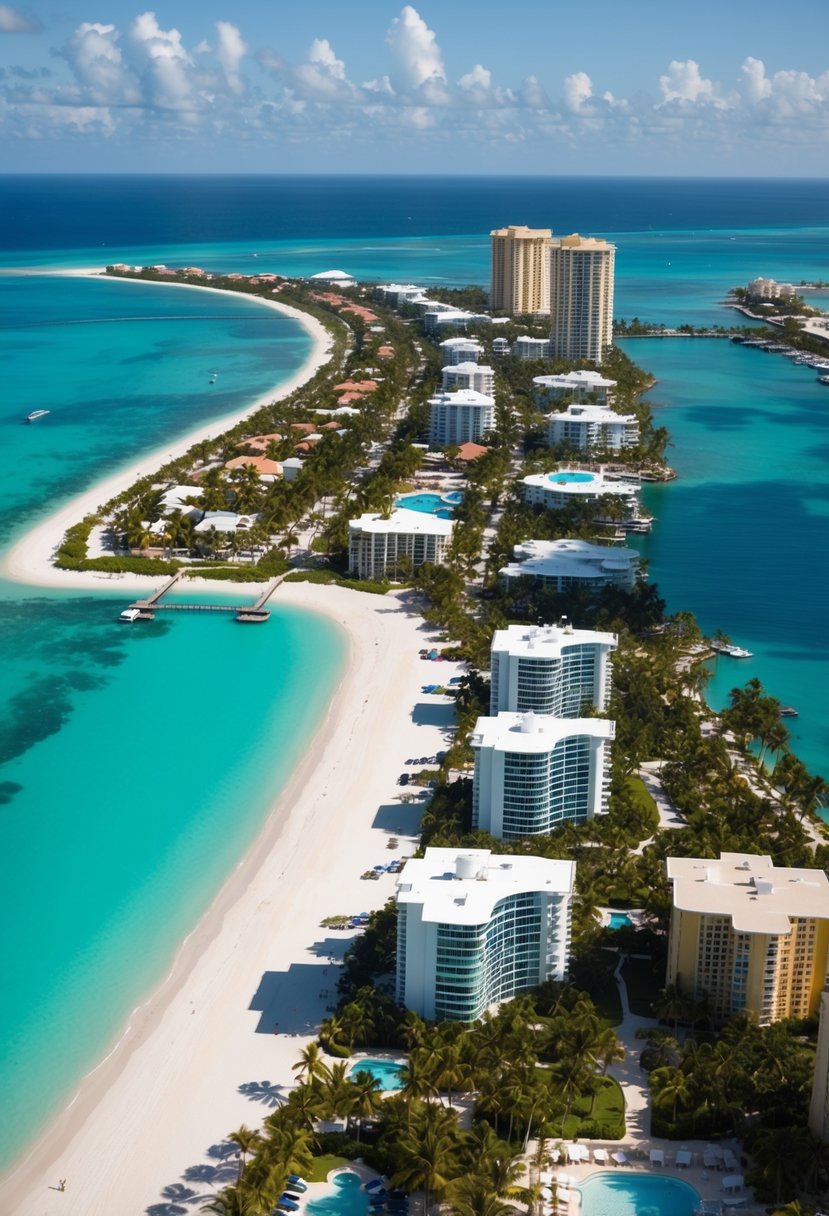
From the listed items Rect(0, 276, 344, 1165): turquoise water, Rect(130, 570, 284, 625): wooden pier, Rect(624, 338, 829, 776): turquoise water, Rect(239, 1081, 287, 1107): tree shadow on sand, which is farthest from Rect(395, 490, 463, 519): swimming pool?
Rect(239, 1081, 287, 1107): tree shadow on sand

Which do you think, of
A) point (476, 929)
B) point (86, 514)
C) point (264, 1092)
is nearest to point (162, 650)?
point (86, 514)

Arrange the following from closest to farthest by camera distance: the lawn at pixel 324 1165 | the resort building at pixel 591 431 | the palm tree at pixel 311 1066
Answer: the lawn at pixel 324 1165 → the palm tree at pixel 311 1066 → the resort building at pixel 591 431

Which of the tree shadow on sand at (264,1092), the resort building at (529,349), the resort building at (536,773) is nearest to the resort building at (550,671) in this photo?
the resort building at (536,773)

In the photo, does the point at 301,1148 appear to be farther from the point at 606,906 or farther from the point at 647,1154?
the point at 606,906

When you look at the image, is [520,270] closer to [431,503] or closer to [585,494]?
[585,494]

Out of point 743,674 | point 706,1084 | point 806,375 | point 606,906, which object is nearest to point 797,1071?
point 706,1084

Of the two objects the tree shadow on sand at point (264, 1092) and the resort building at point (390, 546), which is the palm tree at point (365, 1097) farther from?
the resort building at point (390, 546)
